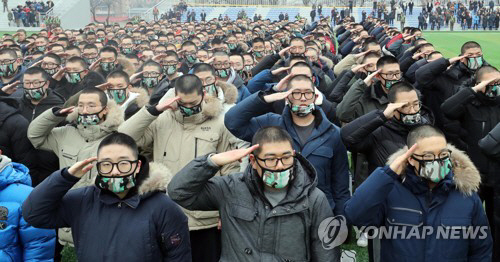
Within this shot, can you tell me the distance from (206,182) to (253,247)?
0.52 metres

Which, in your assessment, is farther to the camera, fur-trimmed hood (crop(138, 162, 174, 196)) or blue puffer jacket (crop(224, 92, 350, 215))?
blue puffer jacket (crop(224, 92, 350, 215))

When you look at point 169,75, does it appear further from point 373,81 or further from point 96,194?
point 96,194

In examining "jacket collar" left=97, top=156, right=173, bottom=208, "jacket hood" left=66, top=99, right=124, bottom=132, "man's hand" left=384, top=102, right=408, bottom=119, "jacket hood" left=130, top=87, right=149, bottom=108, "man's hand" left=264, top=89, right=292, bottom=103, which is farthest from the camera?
"jacket hood" left=130, top=87, right=149, bottom=108

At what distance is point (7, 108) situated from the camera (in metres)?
6.09

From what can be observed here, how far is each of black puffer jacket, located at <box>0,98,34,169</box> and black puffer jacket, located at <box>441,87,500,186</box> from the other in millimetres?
4356

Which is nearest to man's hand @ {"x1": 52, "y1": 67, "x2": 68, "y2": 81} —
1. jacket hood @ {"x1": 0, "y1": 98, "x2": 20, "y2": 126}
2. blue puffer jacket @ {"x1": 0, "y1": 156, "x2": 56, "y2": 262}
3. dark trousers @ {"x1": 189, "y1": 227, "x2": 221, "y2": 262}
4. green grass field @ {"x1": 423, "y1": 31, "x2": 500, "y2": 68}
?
jacket hood @ {"x1": 0, "y1": 98, "x2": 20, "y2": 126}

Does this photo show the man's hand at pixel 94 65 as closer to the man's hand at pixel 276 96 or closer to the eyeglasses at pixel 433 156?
the man's hand at pixel 276 96

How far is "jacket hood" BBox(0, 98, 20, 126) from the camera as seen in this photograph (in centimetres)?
600

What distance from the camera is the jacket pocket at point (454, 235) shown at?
3.76m

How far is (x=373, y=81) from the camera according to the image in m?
6.21

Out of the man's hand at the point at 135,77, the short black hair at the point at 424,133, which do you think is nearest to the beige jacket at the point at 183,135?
the short black hair at the point at 424,133

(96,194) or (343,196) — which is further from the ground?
(96,194)

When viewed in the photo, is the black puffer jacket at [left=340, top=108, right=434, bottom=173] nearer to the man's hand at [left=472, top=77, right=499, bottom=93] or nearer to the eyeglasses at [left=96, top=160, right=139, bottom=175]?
the man's hand at [left=472, top=77, right=499, bottom=93]

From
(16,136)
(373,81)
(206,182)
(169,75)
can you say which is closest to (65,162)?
(16,136)
